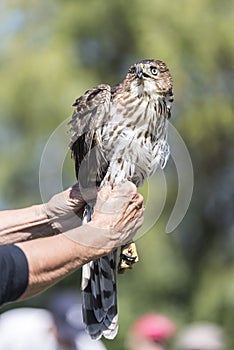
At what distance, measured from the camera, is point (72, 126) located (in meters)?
5.14

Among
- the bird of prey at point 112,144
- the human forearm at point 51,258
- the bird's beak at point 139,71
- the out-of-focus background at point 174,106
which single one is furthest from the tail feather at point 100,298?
the out-of-focus background at point 174,106

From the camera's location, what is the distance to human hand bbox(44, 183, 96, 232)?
4.98 m

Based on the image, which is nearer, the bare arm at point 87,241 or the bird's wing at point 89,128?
the bare arm at point 87,241

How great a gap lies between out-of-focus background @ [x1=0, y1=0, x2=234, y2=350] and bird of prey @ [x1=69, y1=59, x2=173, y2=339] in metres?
4.30

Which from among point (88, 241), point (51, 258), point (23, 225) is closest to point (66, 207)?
point (23, 225)

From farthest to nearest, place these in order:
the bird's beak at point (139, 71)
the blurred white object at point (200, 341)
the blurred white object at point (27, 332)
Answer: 1. the blurred white object at point (200, 341)
2. the blurred white object at point (27, 332)
3. the bird's beak at point (139, 71)

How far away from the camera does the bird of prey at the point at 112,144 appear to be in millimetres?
5039

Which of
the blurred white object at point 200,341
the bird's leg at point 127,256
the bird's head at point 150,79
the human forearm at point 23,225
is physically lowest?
the blurred white object at point 200,341

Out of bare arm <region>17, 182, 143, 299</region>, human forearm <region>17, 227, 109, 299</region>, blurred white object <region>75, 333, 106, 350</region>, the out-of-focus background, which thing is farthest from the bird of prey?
the out-of-focus background

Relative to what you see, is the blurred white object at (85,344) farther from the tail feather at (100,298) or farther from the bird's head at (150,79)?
the bird's head at (150,79)

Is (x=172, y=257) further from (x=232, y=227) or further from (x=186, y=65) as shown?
(x=186, y=65)

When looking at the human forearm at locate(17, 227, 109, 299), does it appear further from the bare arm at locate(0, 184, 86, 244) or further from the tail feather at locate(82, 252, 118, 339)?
the tail feather at locate(82, 252, 118, 339)

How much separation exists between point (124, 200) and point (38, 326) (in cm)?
177

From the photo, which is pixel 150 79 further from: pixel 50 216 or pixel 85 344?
pixel 85 344
